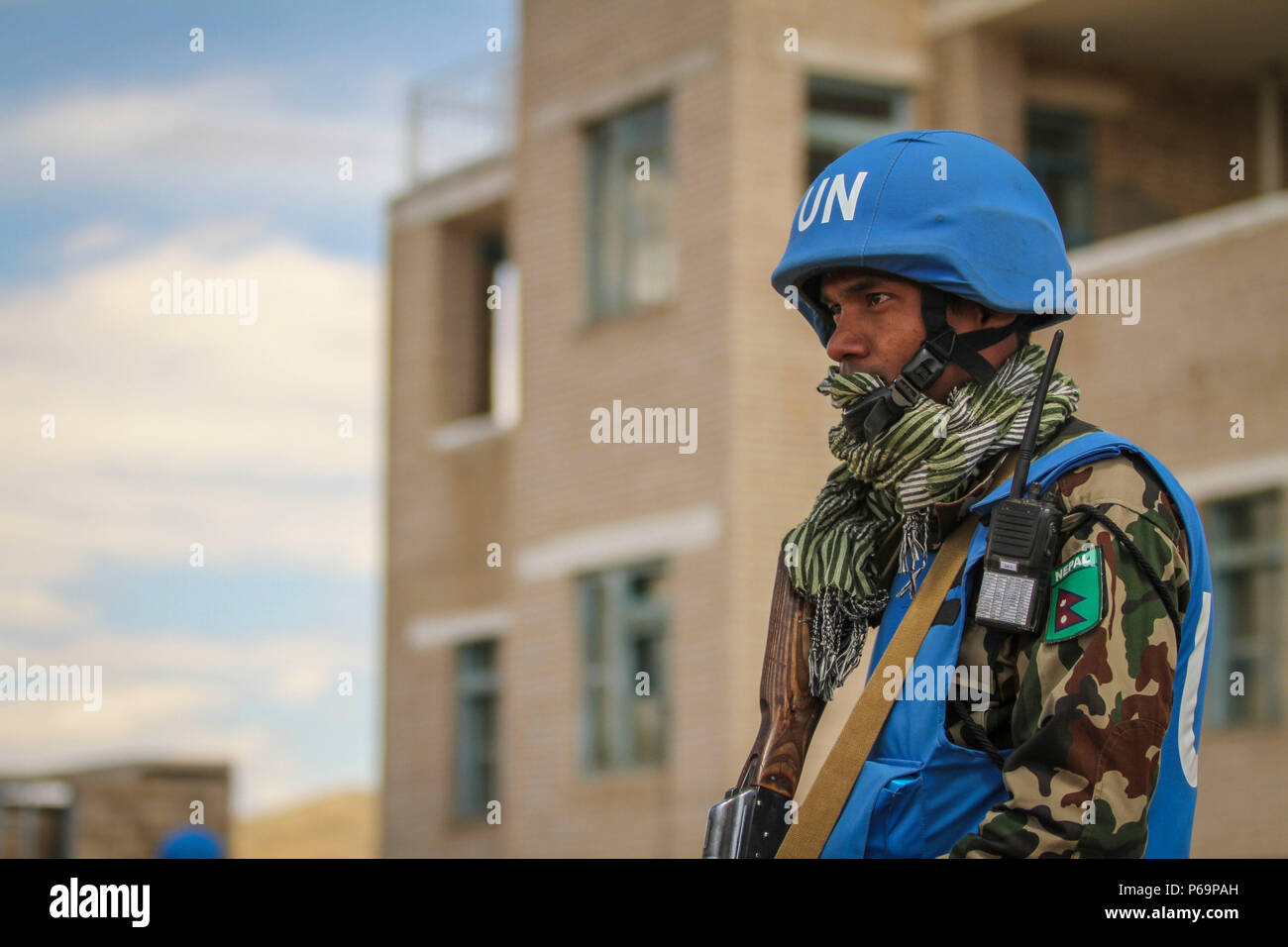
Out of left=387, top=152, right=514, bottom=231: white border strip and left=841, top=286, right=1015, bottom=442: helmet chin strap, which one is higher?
left=387, top=152, right=514, bottom=231: white border strip

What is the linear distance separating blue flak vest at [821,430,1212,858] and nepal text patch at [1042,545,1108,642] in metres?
0.14

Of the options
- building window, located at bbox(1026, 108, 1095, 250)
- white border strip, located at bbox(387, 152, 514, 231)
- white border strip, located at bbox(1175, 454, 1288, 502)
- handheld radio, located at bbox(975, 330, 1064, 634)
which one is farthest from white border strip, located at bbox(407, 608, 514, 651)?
handheld radio, located at bbox(975, 330, 1064, 634)

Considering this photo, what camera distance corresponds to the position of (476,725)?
2166 centimetres

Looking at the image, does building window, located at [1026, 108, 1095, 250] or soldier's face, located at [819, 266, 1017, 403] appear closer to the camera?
soldier's face, located at [819, 266, 1017, 403]

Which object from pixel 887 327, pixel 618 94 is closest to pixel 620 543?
pixel 618 94

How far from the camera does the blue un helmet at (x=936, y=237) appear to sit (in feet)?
9.71

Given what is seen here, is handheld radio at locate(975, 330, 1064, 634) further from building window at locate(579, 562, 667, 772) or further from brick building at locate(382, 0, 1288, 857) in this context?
building window at locate(579, 562, 667, 772)

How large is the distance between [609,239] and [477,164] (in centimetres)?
404

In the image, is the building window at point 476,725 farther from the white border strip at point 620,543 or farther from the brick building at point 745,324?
the white border strip at point 620,543

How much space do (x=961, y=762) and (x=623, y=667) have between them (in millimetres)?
15110

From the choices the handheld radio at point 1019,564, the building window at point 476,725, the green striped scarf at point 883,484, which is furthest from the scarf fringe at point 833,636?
the building window at point 476,725

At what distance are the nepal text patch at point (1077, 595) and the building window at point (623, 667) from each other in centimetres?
1458

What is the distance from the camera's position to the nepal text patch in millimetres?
2645
